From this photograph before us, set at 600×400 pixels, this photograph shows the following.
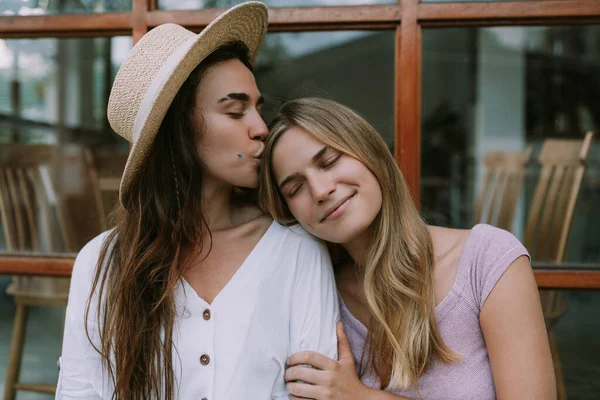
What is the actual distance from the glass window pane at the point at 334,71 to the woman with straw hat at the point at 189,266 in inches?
17.0

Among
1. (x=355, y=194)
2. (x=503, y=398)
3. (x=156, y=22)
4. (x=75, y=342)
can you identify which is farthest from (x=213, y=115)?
(x=503, y=398)

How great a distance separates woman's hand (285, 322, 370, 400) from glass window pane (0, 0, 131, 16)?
113cm

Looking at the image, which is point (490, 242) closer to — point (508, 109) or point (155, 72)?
point (155, 72)

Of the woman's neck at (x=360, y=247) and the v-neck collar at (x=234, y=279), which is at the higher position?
the woman's neck at (x=360, y=247)

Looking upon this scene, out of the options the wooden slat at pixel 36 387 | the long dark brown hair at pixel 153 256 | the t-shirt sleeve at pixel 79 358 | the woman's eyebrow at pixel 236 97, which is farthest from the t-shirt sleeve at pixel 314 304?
the wooden slat at pixel 36 387

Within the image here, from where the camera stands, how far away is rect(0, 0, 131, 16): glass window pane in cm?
180

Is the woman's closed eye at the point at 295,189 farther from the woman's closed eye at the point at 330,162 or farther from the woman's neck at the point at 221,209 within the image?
the woman's neck at the point at 221,209

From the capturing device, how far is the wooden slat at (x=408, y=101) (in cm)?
167

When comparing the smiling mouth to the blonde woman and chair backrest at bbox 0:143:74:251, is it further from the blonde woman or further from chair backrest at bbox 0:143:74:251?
chair backrest at bbox 0:143:74:251

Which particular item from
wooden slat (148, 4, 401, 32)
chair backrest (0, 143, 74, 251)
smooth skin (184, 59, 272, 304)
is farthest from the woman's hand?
chair backrest (0, 143, 74, 251)

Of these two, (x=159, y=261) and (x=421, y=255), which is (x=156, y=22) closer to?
(x=159, y=261)

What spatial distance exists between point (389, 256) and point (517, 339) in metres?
0.34

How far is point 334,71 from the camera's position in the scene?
7.27ft

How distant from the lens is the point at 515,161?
270 cm
